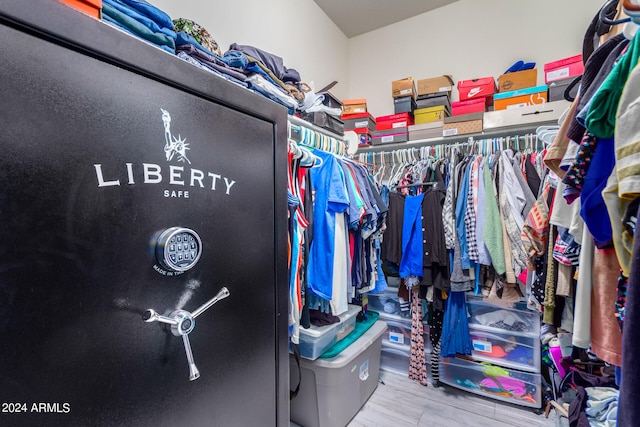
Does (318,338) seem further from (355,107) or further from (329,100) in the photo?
(355,107)

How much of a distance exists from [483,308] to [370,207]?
3.82 ft

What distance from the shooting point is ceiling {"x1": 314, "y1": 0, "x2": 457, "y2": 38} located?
2.60 m

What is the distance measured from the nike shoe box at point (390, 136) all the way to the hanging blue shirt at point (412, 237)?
569 mm

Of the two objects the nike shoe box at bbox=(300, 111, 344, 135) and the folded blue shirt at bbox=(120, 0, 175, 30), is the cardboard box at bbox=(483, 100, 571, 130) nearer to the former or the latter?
the nike shoe box at bbox=(300, 111, 344, 135)

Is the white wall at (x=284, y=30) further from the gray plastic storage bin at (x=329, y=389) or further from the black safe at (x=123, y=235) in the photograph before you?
the gray plastic storage bin at (x=329, y=389)

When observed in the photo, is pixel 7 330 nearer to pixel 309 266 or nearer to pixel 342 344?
pixel 309 266

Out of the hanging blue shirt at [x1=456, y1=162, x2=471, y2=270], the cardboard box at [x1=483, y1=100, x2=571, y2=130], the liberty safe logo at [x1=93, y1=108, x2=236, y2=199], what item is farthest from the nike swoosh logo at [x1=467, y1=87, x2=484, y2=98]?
the liberty safe logo at [x1=93, y1=108, x2=236, y2=199]

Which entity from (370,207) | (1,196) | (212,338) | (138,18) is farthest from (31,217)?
(370,207)

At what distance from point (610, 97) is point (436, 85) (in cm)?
205

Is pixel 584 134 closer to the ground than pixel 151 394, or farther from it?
farther from it

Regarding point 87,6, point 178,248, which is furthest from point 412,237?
point 87,6

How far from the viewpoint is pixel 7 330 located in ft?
1.37

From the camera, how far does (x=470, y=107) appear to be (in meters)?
2.18

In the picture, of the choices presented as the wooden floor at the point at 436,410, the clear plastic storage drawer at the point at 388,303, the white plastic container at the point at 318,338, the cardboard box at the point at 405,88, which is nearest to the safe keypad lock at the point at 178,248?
the white plastic container at the point at 318,338
